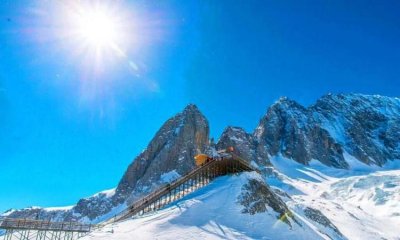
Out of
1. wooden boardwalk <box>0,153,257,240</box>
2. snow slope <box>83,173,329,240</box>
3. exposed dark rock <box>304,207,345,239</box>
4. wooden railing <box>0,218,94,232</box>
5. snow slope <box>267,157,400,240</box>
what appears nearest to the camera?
snow slope <box>83,173,329,240</box>

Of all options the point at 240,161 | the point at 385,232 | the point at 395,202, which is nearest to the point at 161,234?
the point at 240,161

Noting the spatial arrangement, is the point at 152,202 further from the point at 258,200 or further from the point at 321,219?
the point at 321,219

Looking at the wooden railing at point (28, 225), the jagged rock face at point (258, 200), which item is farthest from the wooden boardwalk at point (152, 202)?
the jagged rock face at point (258, 200)

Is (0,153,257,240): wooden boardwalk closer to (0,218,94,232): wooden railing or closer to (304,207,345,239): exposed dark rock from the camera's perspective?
(0,218,94,232): wooden railing

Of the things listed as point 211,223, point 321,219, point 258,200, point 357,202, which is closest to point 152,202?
point 211,223

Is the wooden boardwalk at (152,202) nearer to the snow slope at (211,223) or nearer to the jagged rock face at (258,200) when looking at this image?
the snow slope at (211,223)

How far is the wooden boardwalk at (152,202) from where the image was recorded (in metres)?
56.3

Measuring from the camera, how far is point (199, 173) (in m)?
71.4

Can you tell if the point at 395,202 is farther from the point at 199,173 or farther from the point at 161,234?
the point at 161,234

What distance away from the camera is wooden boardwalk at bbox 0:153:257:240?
56312 millimetres

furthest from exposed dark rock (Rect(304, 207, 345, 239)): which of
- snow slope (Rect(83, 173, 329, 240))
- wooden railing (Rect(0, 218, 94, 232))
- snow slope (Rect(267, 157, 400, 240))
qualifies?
wooden railing (Rect(0, 218, 94, 232))

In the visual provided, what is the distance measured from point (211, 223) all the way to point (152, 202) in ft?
39.6

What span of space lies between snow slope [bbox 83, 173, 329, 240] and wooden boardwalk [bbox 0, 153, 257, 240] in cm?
465

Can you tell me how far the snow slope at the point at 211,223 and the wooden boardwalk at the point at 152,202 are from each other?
4653 millimetres
